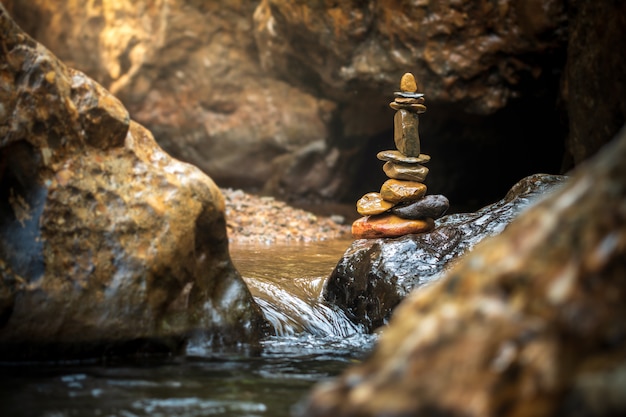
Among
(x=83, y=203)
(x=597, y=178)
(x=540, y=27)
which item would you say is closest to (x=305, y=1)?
(x=540, y=27)

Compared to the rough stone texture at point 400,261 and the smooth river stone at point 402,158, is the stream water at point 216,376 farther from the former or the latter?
the smooth river stone at point 402,158

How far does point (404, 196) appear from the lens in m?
5.42

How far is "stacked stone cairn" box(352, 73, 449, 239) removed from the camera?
5434 millimetres

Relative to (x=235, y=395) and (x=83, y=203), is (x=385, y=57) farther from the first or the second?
(x=235, y=395)

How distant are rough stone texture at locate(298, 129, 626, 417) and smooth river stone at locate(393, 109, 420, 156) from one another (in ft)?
11.7

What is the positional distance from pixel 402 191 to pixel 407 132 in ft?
1.63

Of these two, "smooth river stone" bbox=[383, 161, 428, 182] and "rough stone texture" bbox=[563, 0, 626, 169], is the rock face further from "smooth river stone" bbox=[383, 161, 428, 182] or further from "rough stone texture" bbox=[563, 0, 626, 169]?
→ "rough stone texture" bbox=[563, 0, 626, 169]

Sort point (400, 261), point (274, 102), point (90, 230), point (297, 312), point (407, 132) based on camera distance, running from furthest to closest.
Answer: point (274, 102) → point (407, 132) → point (400, 261) → point (297, 312) → point (90, 230)

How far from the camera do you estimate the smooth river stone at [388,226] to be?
5.42m

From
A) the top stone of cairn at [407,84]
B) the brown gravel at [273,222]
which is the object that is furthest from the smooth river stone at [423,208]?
the brown gravel at [273,222]

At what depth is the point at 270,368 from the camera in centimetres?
377

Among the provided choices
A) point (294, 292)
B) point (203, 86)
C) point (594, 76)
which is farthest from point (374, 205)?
point (203, 86)

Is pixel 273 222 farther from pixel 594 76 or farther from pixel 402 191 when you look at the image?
pixel 594 76

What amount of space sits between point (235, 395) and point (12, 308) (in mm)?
1359
